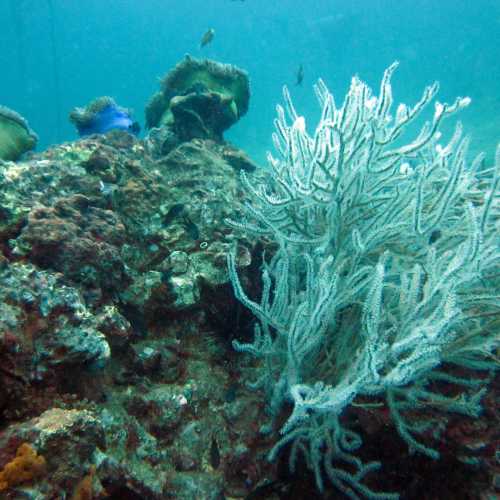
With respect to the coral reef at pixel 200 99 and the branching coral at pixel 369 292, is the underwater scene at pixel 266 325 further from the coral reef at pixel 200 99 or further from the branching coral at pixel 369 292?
the coral reef at pixel 200 99

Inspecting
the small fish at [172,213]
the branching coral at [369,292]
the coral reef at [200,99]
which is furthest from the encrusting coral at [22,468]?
the coral reef at [200,99]

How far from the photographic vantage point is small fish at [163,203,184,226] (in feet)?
10.8

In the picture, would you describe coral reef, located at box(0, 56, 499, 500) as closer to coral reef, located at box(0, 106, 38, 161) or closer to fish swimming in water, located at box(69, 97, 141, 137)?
coral reef, located at box(0, 106, 38, 161)

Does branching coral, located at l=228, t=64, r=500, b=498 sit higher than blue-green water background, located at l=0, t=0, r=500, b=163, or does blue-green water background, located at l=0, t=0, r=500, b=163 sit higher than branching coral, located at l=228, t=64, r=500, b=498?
blue-green water background, located at l=0, t=0, r=500, b=163

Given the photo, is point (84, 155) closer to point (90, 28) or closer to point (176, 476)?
point (176, 476)

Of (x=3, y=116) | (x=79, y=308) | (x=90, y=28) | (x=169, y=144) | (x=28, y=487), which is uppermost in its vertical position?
(x=90, y=28)

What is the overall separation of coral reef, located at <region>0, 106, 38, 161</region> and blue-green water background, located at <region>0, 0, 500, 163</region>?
46039 mm

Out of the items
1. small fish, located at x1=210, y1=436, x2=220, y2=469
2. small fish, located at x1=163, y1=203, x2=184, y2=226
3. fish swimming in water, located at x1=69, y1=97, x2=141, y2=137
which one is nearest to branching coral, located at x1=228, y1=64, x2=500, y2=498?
small fish, located at x1=210, y1=436, x2=220, y2=469

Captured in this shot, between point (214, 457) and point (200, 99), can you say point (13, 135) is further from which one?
point (214, 457)

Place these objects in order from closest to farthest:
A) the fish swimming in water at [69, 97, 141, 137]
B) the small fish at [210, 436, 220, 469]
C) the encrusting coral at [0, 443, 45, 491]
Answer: the encrusting coral at [0, 443, 45, 491]
the small fish at [210, 436, 220, 469]
the fish swimming in water at [69, 97, 141, 137]

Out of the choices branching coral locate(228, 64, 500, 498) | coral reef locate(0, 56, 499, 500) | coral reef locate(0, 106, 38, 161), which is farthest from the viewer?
coral reef locate(0, 106, 38, 161)

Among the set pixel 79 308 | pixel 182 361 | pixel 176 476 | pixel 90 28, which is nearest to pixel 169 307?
pixel 182 361

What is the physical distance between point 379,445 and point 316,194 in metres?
1.69

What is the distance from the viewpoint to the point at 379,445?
2.26 metres
